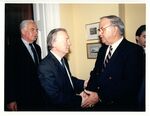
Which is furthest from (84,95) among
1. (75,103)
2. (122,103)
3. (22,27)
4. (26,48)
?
(22,27)

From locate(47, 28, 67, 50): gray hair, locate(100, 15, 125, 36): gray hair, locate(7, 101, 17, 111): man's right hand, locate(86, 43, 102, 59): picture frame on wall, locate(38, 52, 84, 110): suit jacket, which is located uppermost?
locate(100, 15, 125, 36): gray hair

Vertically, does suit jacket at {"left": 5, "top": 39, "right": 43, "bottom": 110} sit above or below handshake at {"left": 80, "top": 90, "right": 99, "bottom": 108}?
above

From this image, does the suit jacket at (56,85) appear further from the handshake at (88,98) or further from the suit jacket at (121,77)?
the suit jacket at (121,77)

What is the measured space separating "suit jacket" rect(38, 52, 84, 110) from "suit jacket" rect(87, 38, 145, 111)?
0.17m

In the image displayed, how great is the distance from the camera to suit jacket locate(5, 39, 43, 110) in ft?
5.88

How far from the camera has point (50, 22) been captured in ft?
5.97

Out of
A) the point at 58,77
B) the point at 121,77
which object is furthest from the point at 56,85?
the point at 121,77

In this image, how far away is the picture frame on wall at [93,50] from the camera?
5.88 ft

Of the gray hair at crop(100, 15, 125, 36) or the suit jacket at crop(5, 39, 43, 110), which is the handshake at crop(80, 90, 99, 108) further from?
the gray hair at crop(100, 15, 125, 36)

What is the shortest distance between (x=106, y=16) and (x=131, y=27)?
0.19m

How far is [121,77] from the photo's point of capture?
1780mm

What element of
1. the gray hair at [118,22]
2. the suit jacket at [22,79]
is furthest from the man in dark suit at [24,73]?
the gray hair at [118,22]

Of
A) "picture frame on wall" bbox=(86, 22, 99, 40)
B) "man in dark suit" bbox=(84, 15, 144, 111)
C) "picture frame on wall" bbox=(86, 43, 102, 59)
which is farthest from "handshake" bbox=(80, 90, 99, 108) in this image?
"picture frame on wall" bbox=(86, 22, 99, 40)

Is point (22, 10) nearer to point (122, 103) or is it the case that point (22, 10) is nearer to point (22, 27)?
point (22, 27)
